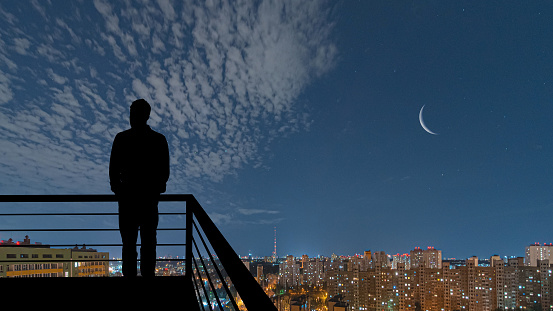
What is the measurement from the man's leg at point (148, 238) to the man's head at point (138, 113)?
0.49 m

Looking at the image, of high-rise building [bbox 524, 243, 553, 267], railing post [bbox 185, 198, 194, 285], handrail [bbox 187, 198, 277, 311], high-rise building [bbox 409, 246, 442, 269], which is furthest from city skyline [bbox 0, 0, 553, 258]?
handrail [bbox 187, 198, 277, 311]

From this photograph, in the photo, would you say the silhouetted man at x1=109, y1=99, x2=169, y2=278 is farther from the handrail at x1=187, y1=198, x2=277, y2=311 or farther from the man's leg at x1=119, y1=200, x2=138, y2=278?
the handrail at x1=187, y1=198, x2=277, y2=311

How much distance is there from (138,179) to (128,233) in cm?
36

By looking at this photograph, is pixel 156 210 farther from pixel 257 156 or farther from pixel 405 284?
pixel 257 156

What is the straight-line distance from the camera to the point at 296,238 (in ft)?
347

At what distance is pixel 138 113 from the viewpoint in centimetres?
161

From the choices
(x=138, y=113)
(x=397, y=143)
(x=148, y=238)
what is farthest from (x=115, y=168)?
(x=397, y=143)

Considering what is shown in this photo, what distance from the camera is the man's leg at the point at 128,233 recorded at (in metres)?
1.58

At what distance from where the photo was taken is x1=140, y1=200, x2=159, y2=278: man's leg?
5.28ft

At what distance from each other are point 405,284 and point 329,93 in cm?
7553

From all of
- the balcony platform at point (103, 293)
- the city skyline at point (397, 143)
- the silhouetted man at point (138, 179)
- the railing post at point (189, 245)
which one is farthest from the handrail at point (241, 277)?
the city skyline at point (397, 143)

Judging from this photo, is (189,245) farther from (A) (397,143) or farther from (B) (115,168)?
(A) (397,143)

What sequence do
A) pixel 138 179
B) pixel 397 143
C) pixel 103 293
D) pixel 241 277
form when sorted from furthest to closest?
pixel 397 143 < pixel 103 293 < pixel 138 179 < pixel 241 277

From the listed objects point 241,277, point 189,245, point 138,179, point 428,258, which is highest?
point 138,179
